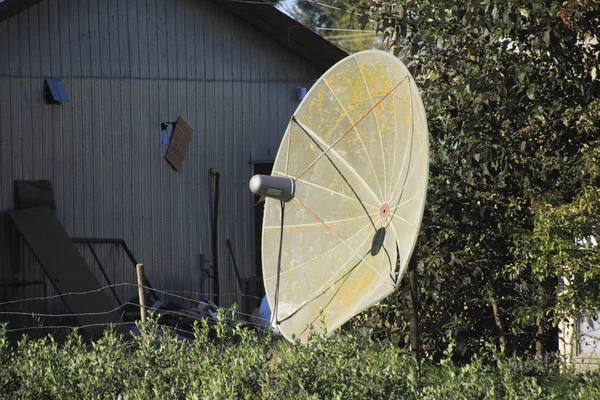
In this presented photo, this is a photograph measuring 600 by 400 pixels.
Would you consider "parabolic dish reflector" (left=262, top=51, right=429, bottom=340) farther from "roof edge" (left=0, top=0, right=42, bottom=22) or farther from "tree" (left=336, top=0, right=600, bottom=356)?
"roof edge" (left=0, top=0, right=42, bottom=22)

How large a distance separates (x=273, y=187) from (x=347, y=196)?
0.74 meters

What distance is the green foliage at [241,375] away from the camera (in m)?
6.17

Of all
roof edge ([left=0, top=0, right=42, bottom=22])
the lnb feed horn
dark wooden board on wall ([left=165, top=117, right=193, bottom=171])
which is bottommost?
dark wooden board on wall ([left=165, top=117, right=193, bottom=171])

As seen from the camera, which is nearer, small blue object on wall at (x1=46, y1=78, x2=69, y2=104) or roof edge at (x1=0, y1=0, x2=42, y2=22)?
roof edge at (x1=0, y1=0, x2=42, y2=22)

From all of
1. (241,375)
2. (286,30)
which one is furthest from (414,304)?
(286,30)

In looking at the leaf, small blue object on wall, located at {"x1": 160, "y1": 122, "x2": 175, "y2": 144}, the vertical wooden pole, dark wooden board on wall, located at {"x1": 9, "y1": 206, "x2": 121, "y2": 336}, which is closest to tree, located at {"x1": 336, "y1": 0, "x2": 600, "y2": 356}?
the leaf

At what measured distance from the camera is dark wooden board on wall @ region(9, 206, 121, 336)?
1239cm

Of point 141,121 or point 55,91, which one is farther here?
point 141,121

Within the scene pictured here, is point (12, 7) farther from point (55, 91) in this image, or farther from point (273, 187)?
point (273, 187)

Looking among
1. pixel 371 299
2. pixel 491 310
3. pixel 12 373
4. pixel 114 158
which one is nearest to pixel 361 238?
pixel 371 299

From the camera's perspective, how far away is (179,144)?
48.0 feet

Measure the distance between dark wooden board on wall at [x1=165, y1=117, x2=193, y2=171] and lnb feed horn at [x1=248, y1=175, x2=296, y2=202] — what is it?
5476mm

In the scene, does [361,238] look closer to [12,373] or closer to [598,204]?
[598,204]

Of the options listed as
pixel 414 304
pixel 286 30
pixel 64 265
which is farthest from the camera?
pixel 286 30
